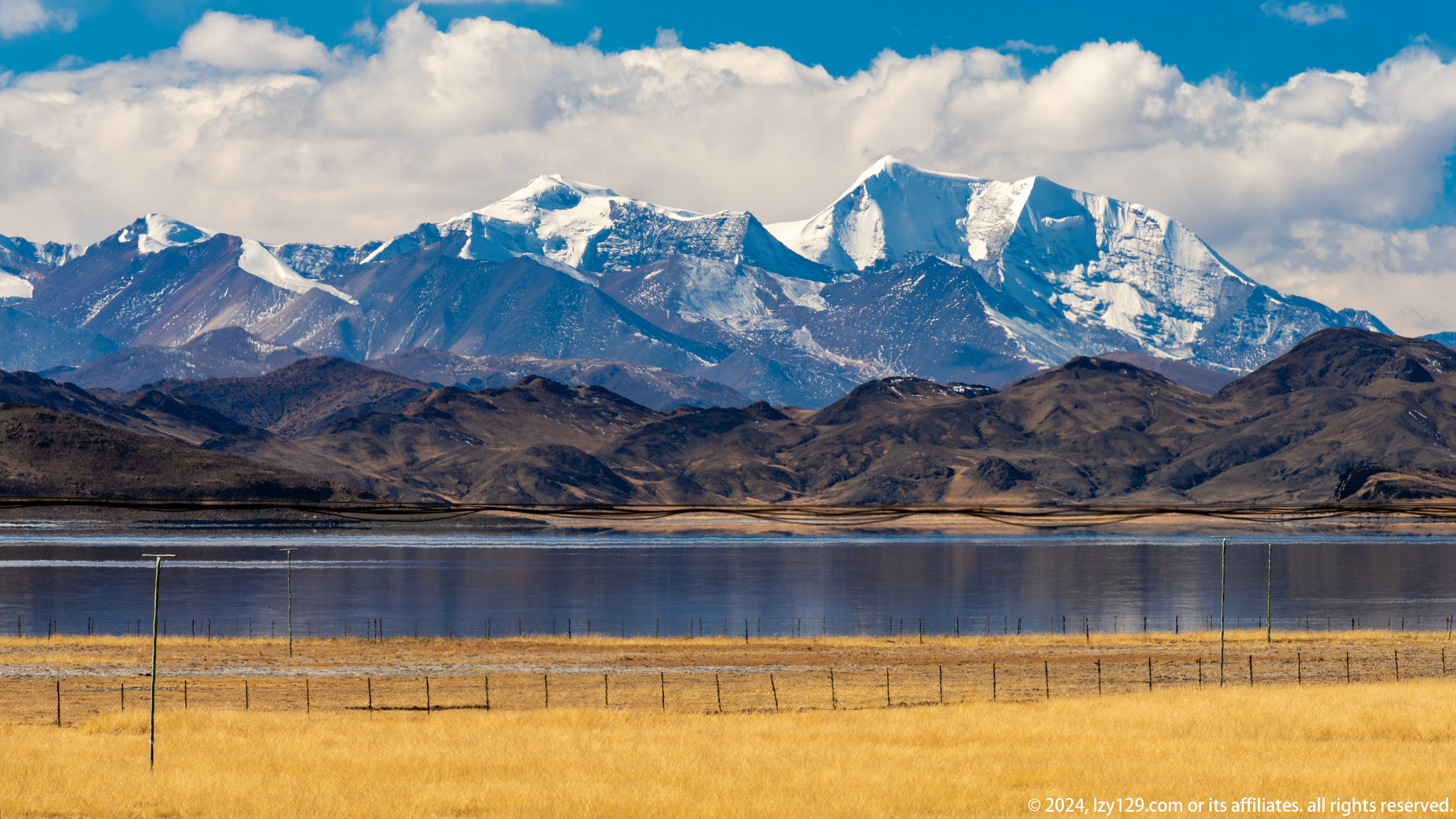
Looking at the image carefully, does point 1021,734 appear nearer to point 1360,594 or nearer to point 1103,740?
point 1103,740

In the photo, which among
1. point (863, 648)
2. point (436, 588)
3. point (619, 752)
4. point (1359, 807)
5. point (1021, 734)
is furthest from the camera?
point (436, 588)

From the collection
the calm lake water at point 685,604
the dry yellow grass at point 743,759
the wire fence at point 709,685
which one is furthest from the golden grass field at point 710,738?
the calm lake water at point 685,604

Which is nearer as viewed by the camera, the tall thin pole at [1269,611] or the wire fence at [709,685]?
the wire fence at [709,685]

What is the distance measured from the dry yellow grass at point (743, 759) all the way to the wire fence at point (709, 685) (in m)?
5.86

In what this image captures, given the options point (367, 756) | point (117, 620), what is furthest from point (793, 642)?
point (117, 620)

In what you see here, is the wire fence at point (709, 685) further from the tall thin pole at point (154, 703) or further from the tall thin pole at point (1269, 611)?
the tall thin pole at point (154, 703)

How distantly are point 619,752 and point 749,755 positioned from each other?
4.59 meters

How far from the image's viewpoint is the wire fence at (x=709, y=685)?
67062mm

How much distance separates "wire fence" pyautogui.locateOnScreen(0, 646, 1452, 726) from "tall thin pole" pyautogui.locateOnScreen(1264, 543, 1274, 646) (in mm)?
10308

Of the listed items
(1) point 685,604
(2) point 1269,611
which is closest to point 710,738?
(2) point 1269,611

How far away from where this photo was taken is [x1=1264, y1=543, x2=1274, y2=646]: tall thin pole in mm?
101375

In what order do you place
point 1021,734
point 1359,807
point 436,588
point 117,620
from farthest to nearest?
1. point 436,588
2. point 117,620
3. point 1021,734
4. point 1359,807

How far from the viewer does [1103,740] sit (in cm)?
5066

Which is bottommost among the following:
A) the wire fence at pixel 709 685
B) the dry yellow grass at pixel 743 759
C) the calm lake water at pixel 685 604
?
the calm lake water at pixel 685 604
